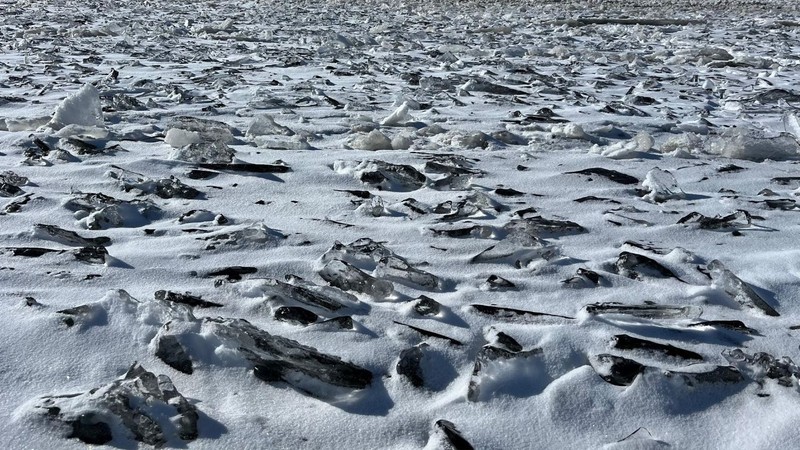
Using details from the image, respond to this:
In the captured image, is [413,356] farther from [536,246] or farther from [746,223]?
[746,223]

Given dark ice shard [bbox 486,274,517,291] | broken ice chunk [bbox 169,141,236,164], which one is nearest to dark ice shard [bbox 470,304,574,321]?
dark ice shard [bbox 486,274,517,291]

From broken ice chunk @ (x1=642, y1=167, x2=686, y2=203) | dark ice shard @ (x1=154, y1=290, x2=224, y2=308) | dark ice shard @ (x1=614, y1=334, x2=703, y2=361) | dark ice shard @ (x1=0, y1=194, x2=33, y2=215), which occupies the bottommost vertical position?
broken ice chunk @ (x1=642, y1=167, x2=686, y2=203)

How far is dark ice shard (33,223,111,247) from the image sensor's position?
2271 mm

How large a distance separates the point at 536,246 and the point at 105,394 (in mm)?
1293

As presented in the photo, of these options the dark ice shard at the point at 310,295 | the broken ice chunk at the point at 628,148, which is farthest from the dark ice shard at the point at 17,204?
the broken ice chunk at the point at 628,148

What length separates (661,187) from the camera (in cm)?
283

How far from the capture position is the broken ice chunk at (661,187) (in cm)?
279

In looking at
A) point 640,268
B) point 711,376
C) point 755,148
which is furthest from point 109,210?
point 755,148

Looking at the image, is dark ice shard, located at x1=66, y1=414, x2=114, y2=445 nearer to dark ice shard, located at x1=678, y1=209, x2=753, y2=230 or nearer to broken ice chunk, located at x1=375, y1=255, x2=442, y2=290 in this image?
broken ice chunk, located at x1=375, y1=255, x2=442, y2=290

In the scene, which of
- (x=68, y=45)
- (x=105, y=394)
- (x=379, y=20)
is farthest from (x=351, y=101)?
(x=379, y=20)

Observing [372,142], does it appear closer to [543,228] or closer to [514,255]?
[543,228]

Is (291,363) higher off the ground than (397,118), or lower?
higher

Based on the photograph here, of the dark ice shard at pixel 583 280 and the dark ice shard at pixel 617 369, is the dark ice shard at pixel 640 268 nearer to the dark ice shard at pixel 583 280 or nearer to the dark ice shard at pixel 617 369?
the dark ice shard at pixel 583 280

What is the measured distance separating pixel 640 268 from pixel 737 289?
0.26 metres
